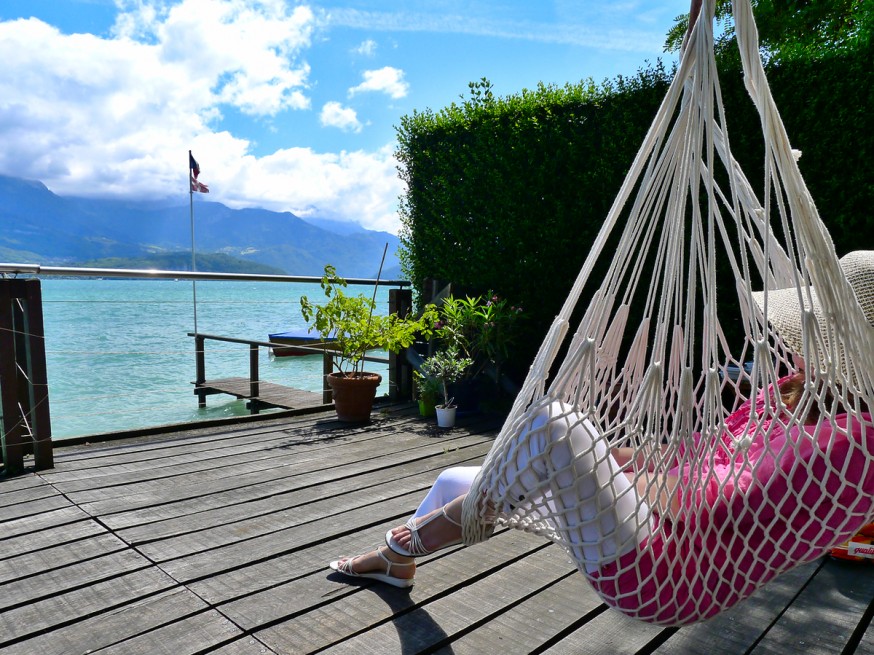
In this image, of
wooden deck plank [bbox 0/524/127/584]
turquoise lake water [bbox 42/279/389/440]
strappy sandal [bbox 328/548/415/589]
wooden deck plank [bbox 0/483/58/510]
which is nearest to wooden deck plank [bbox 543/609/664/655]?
strappy sandal [bbox 328/548/415/589]

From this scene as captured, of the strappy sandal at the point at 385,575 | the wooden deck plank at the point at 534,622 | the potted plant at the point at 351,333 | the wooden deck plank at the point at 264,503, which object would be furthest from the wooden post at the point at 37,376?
the wooden deck plank at the point at 534,622

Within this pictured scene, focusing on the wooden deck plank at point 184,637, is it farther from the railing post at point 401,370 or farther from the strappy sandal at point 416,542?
the railing post at point 401,370

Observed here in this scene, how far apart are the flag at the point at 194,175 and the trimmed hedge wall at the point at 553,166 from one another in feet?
18.6

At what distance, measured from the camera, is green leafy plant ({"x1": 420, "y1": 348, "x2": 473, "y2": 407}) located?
12.0ft

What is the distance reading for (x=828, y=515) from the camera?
40.5 inches

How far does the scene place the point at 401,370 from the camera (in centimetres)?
434

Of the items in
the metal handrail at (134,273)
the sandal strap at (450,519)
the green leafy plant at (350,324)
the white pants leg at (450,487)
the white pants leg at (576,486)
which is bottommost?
the sandal strap at (450,519)

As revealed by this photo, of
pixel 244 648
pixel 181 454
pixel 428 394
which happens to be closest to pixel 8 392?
pixel 181 454

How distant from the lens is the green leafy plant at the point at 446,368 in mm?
3656

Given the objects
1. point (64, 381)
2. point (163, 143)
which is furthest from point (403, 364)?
point (163, 143)

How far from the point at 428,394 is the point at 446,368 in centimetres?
22

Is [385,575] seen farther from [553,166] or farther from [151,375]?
[151,375]

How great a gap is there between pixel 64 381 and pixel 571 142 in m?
10.5

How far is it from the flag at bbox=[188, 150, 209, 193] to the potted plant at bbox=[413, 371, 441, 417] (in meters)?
6.82
